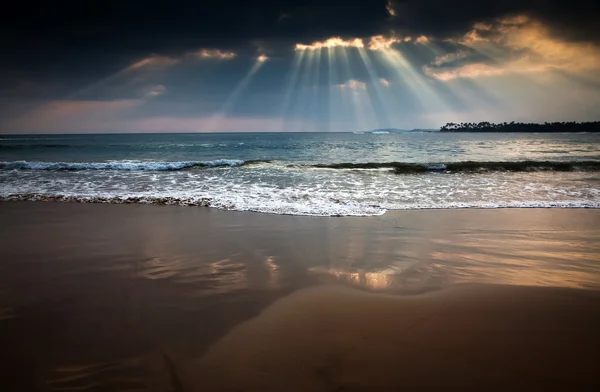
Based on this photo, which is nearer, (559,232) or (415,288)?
(415,288)

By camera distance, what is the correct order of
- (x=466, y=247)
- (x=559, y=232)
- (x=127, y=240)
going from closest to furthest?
1. (x=466, y=247)
2. (x=127, y=240)
3. (x=559, y=232)

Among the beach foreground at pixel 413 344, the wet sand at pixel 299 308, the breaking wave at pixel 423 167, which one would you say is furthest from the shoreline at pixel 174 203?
the breaking wave at pixel 423 167

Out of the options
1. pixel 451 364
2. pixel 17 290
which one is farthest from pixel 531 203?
pixel 17 290

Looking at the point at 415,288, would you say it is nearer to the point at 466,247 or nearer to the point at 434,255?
the point at 434,255

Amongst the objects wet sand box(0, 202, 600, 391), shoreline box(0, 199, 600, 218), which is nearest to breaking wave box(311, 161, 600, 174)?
shoreline box(0, 199, 600, 218)

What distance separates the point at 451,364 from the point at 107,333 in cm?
338

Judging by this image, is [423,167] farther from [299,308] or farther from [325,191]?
[299,308]

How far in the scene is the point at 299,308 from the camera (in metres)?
3.80

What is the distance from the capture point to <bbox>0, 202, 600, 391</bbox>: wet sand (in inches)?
108

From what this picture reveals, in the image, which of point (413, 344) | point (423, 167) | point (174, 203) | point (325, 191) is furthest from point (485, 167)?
point (413, 344)

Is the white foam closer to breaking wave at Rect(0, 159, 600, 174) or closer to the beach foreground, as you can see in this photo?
breaking wave at Rect(0, 159, 600, 174)

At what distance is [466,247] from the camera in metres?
5.87

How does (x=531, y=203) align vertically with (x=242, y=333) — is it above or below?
above

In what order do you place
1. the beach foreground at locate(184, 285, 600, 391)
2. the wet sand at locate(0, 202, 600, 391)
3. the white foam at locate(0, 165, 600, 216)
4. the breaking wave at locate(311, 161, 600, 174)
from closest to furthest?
the beach foreground at locate(184, 285, 600, 391), the wet sand at locate(0, 202, 600, 391), the white foam at locate(0, 165, 600, 216), the breaking wave at locate(311, 161, 600, 174)
